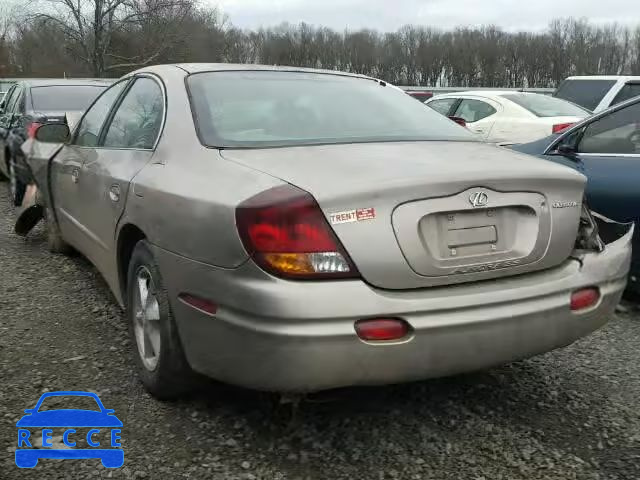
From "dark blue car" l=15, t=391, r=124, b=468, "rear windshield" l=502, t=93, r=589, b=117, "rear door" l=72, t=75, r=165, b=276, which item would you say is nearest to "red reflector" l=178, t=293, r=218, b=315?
"dark blue car" l=15, t=391, r=124, b=468

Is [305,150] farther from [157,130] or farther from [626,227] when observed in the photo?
[626,227]

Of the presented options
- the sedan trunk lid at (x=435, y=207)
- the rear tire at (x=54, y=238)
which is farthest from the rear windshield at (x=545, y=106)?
the sedan trunk lid at (x=435, y=207)

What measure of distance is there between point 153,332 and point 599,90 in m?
9.46

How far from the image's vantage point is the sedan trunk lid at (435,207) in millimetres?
2111

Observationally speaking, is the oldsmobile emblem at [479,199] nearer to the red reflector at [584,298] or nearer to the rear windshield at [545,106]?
the red reflector at [584,298]

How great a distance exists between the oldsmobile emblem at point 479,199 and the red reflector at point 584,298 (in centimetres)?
52

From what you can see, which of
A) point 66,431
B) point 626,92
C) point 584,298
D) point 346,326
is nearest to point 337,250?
point 346,326

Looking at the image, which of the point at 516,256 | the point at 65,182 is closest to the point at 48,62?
the point at 65,182

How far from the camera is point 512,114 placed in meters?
9.18

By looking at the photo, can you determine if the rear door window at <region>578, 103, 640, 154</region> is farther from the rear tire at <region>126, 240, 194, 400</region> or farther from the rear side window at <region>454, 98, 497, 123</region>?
the rear side window at <region>454, 98, 497, 123</region>

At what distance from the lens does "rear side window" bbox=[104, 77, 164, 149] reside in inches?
121

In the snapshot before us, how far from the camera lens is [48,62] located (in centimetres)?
4369

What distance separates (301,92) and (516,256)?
140cm

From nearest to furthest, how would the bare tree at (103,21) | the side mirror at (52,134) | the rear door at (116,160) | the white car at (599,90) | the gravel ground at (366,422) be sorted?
the gravel ground at (366,422)
the rear door at (116,160)
the side mirror at (52,134)
the white car at (599,90)
the bare tree at (103,21)
